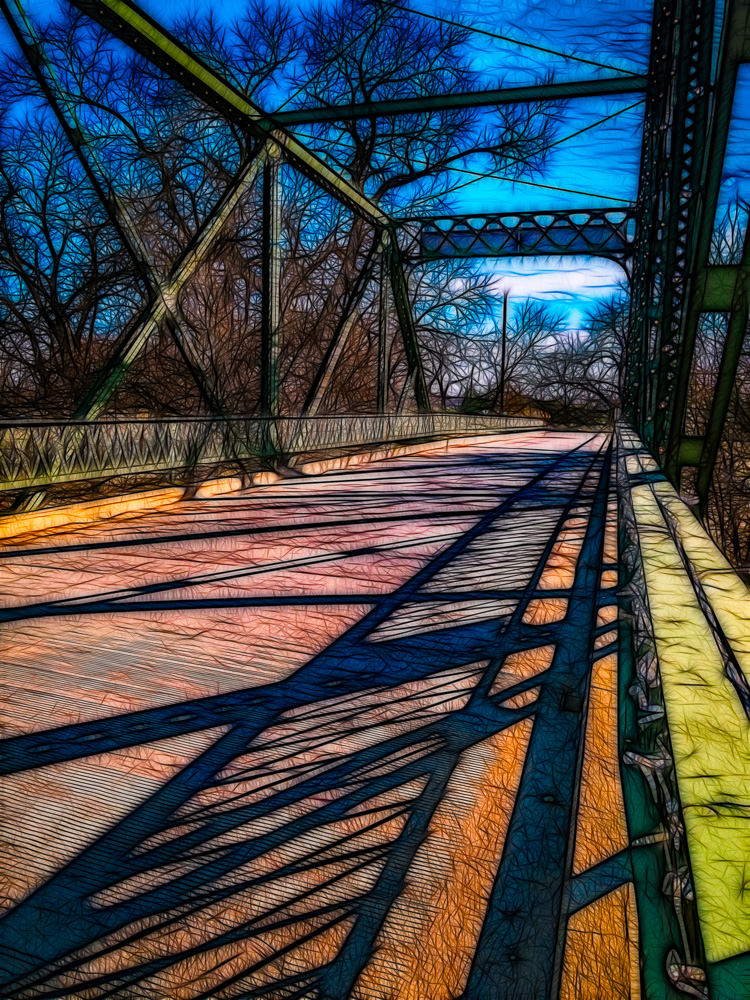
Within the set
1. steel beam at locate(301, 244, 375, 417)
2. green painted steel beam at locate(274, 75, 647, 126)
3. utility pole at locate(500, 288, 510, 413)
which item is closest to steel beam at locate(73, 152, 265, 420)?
steel beam at locate(301, 244, 375, 417)

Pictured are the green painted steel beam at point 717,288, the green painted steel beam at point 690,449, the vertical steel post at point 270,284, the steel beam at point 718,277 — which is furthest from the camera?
the vertical steel post at point 270,284

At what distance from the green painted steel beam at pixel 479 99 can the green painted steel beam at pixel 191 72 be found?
2.46m

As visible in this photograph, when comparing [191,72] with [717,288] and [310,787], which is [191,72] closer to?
[717,288]

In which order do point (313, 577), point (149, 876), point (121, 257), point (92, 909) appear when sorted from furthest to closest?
point (121, 257) → point (313, 577) → point (149, 876) → point (92, 909)

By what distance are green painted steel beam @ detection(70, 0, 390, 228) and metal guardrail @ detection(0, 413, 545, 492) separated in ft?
11.5

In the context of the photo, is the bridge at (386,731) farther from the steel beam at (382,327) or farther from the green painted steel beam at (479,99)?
the steel beam at (382,327)

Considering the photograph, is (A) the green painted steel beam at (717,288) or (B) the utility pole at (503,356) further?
(B) the utility pole at (503,356)

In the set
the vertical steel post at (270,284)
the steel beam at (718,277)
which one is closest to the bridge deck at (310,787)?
the steel beam at (718,277)

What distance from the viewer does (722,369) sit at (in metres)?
3.09

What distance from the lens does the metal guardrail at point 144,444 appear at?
17.4 ft

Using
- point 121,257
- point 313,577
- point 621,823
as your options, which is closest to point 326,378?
point 121,257

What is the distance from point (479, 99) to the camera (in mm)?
12422

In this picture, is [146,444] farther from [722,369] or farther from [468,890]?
[468,890]

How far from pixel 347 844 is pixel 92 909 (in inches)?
22.3
